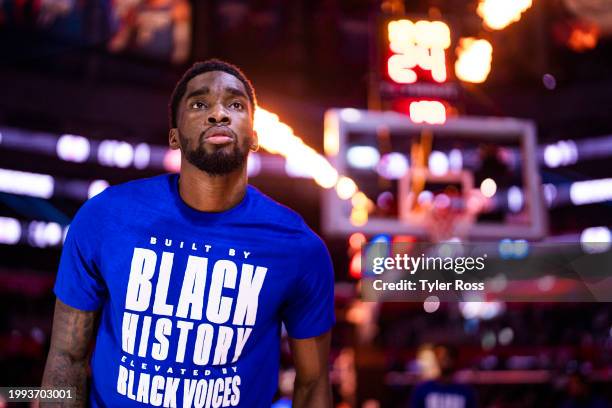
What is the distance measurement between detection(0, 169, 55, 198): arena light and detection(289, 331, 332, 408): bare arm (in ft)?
55.2

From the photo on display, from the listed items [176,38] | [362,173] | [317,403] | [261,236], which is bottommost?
[317,403]

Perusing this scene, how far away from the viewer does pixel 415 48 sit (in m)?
8.13

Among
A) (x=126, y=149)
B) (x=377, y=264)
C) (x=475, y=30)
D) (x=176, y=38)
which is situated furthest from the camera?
(x=126, y=149)

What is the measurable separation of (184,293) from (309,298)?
16.8 inches

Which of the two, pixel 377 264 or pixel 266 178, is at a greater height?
pixel 266 178

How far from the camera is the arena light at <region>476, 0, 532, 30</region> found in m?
8.34

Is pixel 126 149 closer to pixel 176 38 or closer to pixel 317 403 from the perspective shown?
pixel 176 38

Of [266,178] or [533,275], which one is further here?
[533,275]

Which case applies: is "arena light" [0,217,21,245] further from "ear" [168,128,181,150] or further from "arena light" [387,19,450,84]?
"ear" [168,128,181,150]

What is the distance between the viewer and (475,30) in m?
10.1

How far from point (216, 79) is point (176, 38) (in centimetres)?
1464

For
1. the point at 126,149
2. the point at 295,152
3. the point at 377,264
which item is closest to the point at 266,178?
the point at 126,149

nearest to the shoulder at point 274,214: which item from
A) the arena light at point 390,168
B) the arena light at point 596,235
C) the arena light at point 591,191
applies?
the arena light at point 390,168

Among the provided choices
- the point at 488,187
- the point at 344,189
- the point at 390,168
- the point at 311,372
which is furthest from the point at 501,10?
the point at 311,372
